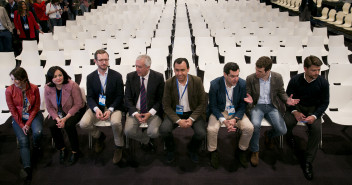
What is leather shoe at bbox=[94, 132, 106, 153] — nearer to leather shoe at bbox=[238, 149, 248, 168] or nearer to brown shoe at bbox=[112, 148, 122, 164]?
brown shoe at bbox=[112, 148, 122, 164]

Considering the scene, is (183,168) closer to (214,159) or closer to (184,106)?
(214,159)

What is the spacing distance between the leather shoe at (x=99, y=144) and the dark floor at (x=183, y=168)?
0.07 meters

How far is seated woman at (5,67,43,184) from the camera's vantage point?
290cm

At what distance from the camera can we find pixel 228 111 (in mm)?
3002

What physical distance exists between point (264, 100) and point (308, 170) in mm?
957

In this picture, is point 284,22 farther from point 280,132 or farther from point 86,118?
point 86,118

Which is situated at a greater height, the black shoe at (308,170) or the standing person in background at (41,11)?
the standing person in background at (41,11)

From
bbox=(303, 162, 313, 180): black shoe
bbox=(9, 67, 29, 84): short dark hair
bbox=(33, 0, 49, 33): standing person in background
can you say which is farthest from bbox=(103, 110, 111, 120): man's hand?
bbox=(33, 0, 49, 33): standing person in background

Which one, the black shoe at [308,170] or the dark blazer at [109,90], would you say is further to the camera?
the dark blazer at [109,90]

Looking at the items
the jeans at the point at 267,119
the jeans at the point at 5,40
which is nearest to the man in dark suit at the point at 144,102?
the jeans at the point at 267,119

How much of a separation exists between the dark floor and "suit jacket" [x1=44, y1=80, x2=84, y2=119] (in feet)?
2.04

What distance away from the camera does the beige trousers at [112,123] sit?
9.89 feet

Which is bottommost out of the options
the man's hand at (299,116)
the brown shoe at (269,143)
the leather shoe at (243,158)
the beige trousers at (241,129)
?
the leather shoe at (243,158)

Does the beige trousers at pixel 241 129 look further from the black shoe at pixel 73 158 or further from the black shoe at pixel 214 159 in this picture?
the black shoe at pixel 73 158
